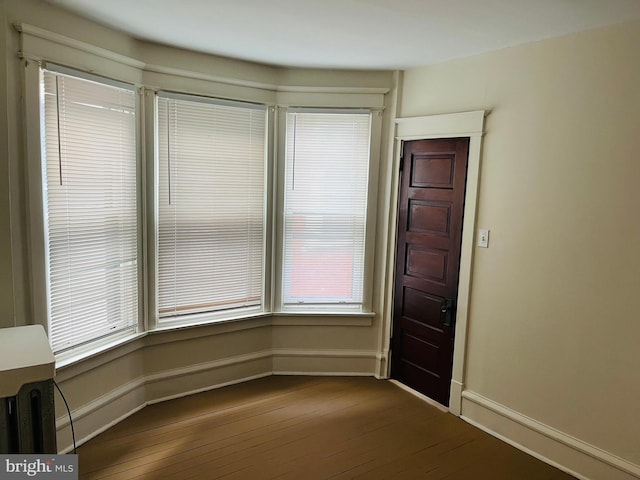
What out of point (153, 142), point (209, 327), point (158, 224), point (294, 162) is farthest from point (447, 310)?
point (153, 142)

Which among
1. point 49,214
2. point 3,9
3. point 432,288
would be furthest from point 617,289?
point 3,9

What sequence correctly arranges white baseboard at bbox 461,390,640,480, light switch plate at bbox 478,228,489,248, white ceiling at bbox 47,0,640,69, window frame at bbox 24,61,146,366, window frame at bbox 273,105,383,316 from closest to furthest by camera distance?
white ceiling at bbox 47,0,640,69 → window frame at bbox 24,61,146,366 → white baseboard at bbox 461,390,640,480 → light switch plate at bbox 478,228,489,248 → window frame at bbox 273,105,383,316

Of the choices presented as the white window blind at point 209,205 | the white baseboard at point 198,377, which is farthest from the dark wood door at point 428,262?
the white window blind at point 209,205

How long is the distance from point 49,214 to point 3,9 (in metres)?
0.99

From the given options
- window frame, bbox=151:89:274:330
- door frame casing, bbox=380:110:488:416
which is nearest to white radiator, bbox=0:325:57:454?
window frame, bbox=151:89:274:330

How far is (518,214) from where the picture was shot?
2.81 metres

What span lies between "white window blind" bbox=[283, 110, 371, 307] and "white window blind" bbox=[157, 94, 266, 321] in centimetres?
25

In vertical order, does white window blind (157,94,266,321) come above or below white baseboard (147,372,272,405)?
above

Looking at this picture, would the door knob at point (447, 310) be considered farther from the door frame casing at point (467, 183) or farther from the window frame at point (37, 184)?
the window frame at point (37, 184)

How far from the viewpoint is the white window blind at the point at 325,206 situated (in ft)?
11.8

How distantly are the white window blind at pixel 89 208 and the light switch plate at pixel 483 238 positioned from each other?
7.42 ft

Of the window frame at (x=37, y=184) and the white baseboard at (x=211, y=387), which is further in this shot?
the white baseboard at (x=211, y=387)

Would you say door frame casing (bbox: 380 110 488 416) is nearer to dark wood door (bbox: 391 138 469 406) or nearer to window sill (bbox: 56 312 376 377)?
dark wood door (bbox: 391 138 469 406)

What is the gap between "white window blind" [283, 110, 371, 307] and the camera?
11.8 feet
